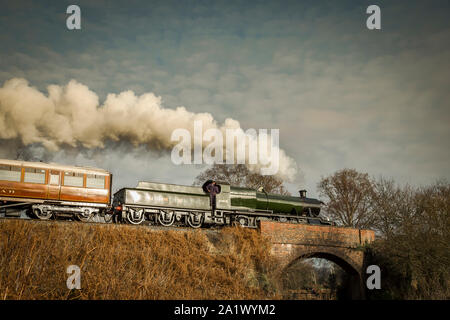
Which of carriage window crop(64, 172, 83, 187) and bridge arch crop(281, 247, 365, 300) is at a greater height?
carriage window crop(64, 172, 83, 187)

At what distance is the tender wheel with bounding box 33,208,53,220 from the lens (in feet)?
46.6

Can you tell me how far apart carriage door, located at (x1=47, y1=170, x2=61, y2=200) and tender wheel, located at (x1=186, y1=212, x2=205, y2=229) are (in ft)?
20.2

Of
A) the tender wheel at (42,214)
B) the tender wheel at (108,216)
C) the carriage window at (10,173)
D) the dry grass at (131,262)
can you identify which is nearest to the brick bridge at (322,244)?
the dry grass at (131,262)

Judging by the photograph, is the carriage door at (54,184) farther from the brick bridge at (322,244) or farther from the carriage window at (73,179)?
the brick bridge at (322,244)

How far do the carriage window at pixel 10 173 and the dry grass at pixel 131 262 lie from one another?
3130 mm

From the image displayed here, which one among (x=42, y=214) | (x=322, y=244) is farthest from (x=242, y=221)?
(x=42, y=214)

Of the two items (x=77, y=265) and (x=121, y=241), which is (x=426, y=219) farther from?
(x=77, y=265)

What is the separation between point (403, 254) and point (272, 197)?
27.6 ft

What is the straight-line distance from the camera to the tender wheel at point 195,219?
1675 centimetres

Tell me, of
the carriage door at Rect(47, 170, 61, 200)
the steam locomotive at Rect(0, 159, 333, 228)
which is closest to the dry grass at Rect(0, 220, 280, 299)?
the steam locomotive at Rect(0, 159, 333, 228)

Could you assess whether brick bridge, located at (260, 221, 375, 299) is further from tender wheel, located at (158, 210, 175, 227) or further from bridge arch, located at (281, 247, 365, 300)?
tender wheel, located at (158, 210, 175, 227)

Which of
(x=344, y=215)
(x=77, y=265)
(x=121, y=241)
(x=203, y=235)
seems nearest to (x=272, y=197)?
(x=203, y=235)

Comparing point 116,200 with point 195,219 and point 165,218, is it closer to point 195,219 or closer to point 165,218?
point 165,218

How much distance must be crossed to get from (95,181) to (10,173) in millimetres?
3395
